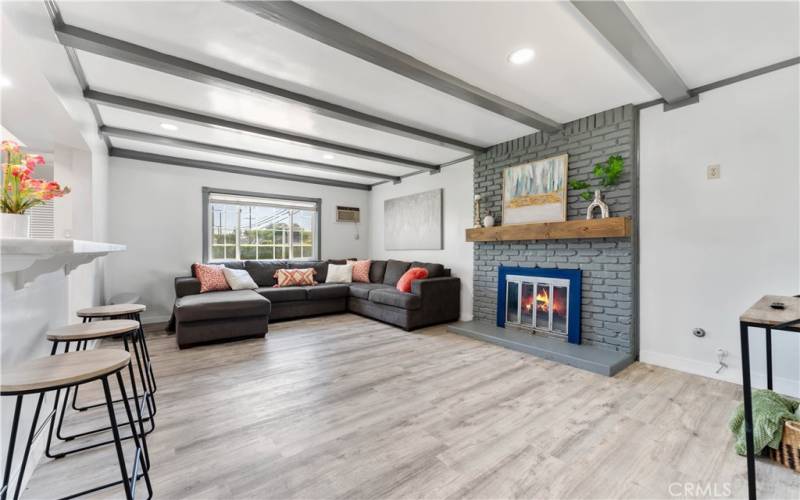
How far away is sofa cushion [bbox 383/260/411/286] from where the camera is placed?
5.26m

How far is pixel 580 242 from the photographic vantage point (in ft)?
11.0

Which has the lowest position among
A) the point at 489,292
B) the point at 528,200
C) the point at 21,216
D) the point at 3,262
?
the point at 489,292

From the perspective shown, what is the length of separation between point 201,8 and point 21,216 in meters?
1.36

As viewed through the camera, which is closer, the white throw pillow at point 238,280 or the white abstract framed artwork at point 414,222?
the white throw pillow at point 238,280

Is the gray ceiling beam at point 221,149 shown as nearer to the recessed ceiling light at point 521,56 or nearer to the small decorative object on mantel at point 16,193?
the small decorative object on mantel at point 16,193

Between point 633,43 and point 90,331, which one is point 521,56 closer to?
point 633,43

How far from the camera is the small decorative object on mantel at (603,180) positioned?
3021 millimetres

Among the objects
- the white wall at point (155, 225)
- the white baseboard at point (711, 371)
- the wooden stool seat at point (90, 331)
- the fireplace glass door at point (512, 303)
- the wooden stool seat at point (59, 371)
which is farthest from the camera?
the white wall at point (155, 225)

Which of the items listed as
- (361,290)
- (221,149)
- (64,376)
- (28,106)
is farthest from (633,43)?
(221,149)

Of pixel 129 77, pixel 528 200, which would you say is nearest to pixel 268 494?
pixel 129 77

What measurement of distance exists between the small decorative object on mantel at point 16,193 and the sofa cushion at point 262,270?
3.88 metres

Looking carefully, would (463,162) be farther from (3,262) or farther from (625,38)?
(3,262)

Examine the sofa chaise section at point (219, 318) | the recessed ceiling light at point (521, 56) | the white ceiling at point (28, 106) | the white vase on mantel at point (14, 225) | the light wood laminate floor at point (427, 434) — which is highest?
the recessed ceiling light at point (521, 56)

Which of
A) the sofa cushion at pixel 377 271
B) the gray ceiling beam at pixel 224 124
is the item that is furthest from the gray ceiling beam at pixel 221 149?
the sofa cushion at pixel 377 271
